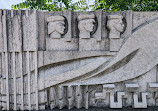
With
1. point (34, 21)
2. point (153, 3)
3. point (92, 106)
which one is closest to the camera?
point (34, 21)

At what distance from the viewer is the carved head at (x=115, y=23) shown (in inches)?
121

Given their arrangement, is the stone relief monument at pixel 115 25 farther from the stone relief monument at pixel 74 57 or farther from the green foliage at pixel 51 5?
the green foliage at pixel 51 5

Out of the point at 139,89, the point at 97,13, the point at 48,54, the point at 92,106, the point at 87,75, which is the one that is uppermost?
the point at 97,13

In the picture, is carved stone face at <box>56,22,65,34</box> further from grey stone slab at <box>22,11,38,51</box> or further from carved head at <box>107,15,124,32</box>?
carved head at <box>107,15,124,32</box>

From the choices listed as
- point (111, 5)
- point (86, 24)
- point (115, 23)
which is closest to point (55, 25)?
point (86, 24)

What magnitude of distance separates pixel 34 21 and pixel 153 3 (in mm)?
4740

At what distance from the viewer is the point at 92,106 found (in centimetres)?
331

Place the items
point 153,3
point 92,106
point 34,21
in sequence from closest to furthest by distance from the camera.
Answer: point 34,21 < point 92,106 < point 153,3

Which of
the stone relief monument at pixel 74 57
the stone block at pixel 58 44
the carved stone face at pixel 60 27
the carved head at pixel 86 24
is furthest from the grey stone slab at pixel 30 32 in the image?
the carved head at pixel 86 24

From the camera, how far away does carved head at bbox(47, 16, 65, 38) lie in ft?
10.2

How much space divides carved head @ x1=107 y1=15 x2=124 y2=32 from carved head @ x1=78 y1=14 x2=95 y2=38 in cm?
39

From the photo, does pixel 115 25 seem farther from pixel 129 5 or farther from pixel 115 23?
pixel 129 5

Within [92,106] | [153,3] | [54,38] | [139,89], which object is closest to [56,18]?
[54,38]

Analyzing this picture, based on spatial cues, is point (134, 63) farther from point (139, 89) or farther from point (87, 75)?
point (87, 75)
